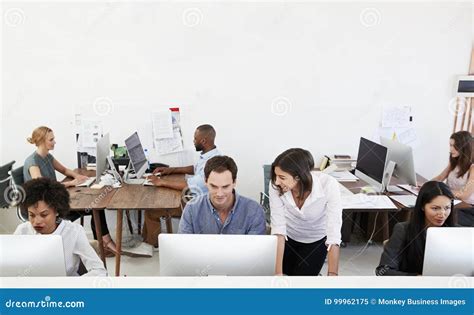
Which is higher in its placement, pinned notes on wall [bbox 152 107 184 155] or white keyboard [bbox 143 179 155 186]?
pinned notes on wall [bbox 152 107 184 155]

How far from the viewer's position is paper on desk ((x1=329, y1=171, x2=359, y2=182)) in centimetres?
384

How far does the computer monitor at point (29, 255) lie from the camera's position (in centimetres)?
124

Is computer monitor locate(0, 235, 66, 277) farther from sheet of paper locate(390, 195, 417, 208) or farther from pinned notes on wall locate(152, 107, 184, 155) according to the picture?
pinned notes on wall locate(152, 107, 184, 155)

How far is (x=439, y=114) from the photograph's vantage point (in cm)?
461

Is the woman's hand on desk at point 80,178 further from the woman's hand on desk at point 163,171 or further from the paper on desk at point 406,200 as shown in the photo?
the paper on desk at point 406,200

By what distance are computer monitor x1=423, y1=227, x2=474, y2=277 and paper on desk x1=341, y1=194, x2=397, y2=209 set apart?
172 centimetres

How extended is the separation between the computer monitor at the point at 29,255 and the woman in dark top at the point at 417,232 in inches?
53.6

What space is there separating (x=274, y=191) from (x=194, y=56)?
256 centimetres

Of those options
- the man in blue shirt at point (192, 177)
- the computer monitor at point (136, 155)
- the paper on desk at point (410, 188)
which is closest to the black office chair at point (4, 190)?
the computer monitor at point (136, 155)

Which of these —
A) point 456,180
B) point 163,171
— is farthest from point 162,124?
point 456,180

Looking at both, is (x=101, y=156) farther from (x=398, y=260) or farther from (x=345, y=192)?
(x=398, y=260)

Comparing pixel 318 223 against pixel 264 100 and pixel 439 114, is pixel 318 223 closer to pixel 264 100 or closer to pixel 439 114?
pixel 264 100

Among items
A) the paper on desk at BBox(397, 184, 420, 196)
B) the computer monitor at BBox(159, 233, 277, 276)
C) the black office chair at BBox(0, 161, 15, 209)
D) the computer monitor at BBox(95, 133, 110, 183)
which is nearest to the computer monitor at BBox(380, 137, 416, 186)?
the paper on desk at BBox(397, 184, 420, 196)
